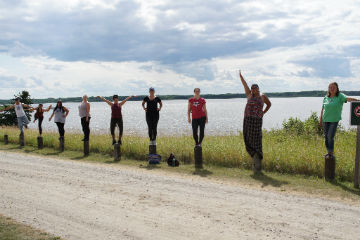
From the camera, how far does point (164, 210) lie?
578cm

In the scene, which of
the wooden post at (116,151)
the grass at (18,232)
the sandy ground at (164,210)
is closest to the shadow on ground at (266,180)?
the sandy ground at (164,210)

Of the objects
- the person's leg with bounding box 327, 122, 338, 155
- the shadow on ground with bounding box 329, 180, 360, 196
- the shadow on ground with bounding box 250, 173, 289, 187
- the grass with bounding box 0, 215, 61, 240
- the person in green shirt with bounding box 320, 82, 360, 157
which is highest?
the person in green shirt with bounding box 320, 82, 360, 157

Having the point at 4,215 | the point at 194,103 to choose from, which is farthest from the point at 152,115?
the point at 4,215

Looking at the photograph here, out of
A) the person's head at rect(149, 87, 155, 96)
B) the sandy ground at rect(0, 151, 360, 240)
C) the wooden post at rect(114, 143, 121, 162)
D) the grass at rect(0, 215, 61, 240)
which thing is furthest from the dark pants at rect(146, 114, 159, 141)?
the grass at rect(0, 215, 61, 240)

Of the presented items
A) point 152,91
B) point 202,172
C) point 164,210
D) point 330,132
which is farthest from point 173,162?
point 330,132

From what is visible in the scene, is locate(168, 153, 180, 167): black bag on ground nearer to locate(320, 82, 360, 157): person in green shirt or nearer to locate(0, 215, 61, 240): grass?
locate(320, 82, 360, 157): person in green shirt

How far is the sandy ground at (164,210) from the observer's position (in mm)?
4805

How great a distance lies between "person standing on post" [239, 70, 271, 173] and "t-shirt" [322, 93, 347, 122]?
1488mm

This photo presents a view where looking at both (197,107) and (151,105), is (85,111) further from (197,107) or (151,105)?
(197,107)

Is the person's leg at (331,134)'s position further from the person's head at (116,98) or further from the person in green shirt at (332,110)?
the person's head at (116,98)

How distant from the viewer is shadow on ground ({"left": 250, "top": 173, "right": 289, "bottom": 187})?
781 centimetres

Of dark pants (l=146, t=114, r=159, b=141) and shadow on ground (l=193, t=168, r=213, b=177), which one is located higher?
dark pants (l=146, t=114, r=159, b=141)

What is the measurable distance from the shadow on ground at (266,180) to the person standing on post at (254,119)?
313mm

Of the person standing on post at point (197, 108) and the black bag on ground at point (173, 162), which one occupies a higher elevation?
the person standing on post at point (197, 108)
